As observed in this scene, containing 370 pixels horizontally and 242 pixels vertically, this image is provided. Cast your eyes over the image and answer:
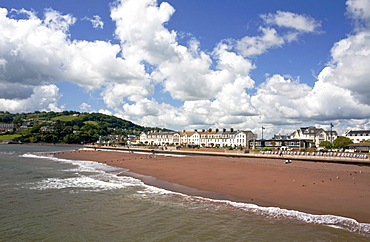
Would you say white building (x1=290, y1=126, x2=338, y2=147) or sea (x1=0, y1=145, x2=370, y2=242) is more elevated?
white building (x1=290, y1=126, x2=338, y2=147)

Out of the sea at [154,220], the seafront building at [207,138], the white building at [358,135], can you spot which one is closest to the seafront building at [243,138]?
the seafront building at [207,138]

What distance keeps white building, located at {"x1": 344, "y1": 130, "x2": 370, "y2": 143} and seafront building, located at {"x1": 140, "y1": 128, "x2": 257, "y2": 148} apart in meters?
35.4

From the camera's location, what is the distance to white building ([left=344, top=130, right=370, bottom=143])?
313 ft

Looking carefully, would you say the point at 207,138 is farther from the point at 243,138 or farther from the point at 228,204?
the point at 228,204

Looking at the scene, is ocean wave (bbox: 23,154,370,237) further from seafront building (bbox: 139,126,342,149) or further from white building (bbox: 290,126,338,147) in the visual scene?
white building (bbox: 290,126,338,147)

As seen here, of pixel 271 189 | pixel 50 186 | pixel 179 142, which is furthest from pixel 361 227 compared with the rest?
pixel 179 142

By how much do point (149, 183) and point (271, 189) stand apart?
1075 centimetres

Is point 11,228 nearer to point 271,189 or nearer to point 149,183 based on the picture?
point 149,183

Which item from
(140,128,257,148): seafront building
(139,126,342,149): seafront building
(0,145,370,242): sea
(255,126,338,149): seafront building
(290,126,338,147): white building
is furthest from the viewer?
(140,128,257,148): seafront building

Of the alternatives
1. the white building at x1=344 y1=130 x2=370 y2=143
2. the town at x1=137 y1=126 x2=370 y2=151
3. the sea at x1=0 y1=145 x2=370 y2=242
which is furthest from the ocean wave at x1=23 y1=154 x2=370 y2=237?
the white building at x1=344 y1=130 x2=370 y2=143

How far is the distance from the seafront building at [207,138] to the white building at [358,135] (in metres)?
35.4

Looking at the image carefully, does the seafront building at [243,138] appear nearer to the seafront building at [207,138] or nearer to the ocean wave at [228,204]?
the seafront building at [207,138]

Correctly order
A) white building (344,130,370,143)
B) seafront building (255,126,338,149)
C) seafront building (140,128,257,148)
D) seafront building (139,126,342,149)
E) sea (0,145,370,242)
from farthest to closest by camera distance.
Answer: seafront building (140,128,257,148) → white building (344,130,370,143) → seafront building (139,126,342,149) → seafront building (255,126,338,149) → sea (0,145,370,242)

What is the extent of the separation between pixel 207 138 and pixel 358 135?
2251 inches
